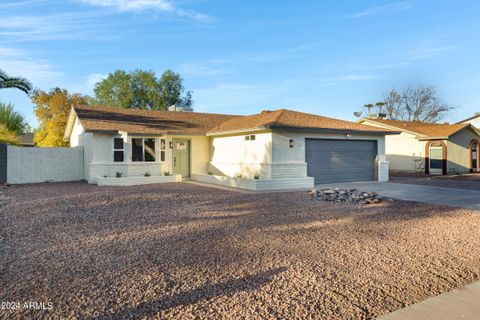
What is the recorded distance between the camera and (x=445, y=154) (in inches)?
934

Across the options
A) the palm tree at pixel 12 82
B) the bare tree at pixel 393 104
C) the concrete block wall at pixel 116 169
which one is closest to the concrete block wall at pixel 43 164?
the concrete block wall at pixel 116 169

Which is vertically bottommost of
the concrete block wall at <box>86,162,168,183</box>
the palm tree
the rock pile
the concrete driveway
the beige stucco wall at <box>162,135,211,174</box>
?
the concrete driveway

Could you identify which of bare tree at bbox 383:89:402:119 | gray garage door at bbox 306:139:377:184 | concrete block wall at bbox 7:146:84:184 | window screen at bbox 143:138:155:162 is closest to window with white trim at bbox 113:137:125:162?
window screen at bbox 143:138:155:162

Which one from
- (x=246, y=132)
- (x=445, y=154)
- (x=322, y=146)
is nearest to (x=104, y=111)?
(x=246, y=132)

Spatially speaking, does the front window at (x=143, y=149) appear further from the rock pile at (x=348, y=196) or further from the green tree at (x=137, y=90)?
the green tree at (x=137, y=90)

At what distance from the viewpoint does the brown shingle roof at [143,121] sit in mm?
17625

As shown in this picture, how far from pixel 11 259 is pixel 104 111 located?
1674 cm

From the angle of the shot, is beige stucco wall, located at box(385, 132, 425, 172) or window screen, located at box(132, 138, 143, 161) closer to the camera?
window screen, located at box(132, 138, 143, 161)

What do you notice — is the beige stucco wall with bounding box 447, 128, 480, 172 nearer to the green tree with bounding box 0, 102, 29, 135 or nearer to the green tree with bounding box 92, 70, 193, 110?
the green tree with bounding box 92, 70, 193, 110

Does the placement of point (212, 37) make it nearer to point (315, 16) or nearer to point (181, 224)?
point (315, 16)

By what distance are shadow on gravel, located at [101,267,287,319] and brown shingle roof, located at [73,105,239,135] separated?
14.3m

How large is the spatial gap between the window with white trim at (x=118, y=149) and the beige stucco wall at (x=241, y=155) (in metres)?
5.33

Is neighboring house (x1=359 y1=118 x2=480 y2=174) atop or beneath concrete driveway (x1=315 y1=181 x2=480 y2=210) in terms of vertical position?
atop

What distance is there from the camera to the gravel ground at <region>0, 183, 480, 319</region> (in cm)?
369
